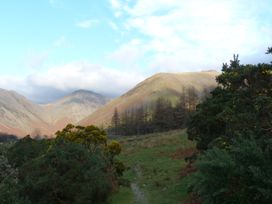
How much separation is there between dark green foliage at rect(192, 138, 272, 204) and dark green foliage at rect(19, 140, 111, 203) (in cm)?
1048

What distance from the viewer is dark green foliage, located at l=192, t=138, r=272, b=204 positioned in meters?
13.2

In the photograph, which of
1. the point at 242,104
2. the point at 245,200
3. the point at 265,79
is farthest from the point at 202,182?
the point at 265,79

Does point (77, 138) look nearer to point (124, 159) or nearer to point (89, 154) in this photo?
point (89, 154)

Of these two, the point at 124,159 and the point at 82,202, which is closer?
the point at 82,202

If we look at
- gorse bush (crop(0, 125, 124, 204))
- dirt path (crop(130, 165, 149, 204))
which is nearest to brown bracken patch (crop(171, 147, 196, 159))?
dirt path (crop(130, 165, 149, 204))

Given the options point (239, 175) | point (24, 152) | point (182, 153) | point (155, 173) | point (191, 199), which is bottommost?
point (155, 173)

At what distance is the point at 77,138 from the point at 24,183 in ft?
26.5

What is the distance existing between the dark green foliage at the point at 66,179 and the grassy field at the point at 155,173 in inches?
95.2

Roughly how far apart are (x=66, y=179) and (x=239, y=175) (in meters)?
12.4

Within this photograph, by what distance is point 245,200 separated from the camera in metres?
13.6

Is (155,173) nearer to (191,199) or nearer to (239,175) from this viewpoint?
(191,199)

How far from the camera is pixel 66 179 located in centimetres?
2419

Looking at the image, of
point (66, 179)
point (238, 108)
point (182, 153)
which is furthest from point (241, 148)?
point (182, 153)

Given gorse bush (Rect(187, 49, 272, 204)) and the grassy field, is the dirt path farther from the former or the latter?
gorse bush (Rect(187, 49, 272, 204))
